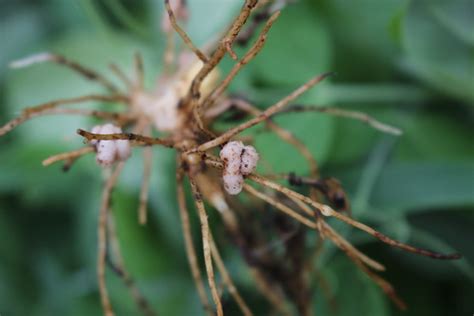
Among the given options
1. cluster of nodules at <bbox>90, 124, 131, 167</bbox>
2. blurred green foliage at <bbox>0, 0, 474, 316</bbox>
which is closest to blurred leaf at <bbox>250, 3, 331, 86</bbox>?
blurred green foliage at <bbox>0, 0, 474, 316</bbox>

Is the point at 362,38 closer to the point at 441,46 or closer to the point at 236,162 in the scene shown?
the point at 441,46

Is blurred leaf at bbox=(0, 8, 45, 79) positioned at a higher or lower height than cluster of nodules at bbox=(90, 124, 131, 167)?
higher

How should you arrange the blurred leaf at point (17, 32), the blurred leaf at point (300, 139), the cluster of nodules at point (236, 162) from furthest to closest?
the blurred leaf at point (17, 32)
the blurred leaf at point (300, 139)
the cluster of nodules at point (236, 162)

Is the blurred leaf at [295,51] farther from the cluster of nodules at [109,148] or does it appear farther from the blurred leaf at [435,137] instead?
the cluster of nodules at [109,148]

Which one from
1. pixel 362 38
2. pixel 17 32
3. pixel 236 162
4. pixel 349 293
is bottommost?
pixel 349 293

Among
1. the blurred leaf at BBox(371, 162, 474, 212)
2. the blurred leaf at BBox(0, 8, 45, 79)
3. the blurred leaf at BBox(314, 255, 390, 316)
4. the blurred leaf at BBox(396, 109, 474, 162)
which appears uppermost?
the blurred leaf at BBox(0, 8, 45, 79)

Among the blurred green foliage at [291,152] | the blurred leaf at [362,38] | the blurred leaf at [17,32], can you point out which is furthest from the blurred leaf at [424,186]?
the blurred leaf at [17,32]

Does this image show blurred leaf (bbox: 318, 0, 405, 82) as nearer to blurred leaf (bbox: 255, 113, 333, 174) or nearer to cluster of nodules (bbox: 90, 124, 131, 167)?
blurred leaf (bbox: 255, 113, 333, 174)

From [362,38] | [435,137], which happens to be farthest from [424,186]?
[362,38]
